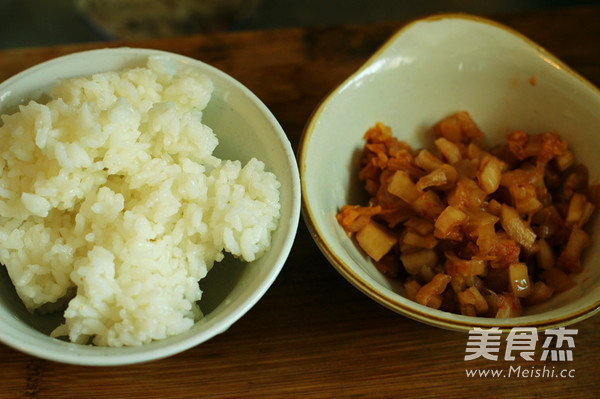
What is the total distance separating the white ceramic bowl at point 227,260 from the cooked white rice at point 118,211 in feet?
0.11

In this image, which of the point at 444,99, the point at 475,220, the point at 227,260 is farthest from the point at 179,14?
the point at 475,220

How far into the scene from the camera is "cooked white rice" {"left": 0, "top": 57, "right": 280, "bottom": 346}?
103 cm

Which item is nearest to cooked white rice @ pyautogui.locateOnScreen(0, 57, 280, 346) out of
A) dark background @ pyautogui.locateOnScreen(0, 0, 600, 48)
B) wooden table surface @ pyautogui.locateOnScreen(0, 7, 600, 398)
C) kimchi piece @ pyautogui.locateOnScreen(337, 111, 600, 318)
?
wooden table surface @ pyautogui.locateOnScreen(0, 7, 600, 398)

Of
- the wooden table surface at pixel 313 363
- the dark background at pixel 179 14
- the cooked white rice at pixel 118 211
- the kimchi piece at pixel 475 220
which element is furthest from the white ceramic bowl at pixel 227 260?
the dark background at pixel 179 14

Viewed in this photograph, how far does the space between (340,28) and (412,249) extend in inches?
37.4

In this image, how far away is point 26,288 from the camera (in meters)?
1.08

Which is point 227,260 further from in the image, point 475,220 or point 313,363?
point 475,220

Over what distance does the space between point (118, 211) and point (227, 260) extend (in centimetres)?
29

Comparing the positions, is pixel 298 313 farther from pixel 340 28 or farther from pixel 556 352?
pixel 340 28

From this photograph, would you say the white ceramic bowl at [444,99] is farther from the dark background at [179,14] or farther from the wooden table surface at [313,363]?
the dark background at [179,14]

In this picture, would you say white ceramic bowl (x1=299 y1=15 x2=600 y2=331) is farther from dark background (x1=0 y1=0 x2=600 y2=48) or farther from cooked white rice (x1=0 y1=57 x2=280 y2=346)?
dark background (x1=0 y1=0 x2=600 y2=48)

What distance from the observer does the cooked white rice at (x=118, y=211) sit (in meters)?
1.03

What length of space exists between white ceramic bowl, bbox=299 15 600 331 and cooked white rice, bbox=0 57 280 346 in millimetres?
269

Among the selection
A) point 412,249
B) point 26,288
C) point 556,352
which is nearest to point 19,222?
point 26,288
